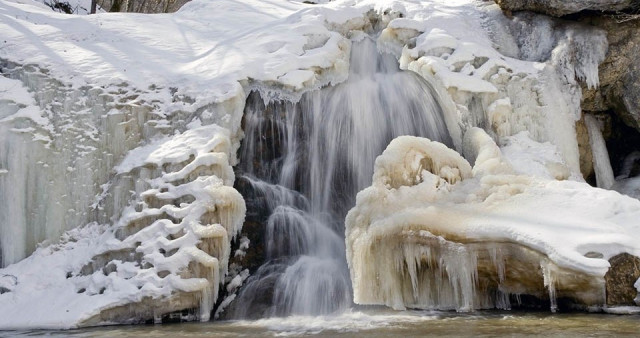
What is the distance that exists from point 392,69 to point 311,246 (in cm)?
360

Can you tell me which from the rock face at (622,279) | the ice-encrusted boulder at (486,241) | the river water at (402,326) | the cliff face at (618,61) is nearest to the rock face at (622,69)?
the cliff face at (618,61)

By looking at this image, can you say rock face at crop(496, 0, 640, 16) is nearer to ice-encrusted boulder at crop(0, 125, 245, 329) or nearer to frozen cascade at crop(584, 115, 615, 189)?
frozen cascade at crop(584, 115, 615, 189)

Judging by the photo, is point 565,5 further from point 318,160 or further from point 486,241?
point 486,241

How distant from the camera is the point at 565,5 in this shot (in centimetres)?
880

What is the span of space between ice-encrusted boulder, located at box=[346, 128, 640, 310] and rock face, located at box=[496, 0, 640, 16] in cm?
394

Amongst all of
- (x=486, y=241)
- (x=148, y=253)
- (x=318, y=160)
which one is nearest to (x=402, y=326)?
(x=486, y=241)

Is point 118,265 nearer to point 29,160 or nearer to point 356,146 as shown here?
point 29,160

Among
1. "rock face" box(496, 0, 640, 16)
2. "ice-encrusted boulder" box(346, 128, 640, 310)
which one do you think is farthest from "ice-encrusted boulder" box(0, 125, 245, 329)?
"rock face" box(496, 0, 640, 16)

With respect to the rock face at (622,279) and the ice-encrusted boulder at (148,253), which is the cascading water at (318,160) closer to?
the ice-encrusted boulder at (148,253)

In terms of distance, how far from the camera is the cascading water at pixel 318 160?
256 inches

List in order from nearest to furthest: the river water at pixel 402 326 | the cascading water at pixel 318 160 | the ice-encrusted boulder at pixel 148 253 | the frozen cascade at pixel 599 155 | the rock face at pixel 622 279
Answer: the river water at pixel 402 326 < the rock face at pixel 622 279 < the ice-encrusted boulder at pixel 148 253 < the cascading water at pixel 318 160 < the frozen cascade at pixel 599 155

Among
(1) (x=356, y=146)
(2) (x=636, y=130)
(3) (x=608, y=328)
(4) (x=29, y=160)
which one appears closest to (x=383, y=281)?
(3) (x=608, y=328)

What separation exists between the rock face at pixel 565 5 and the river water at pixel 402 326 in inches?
213

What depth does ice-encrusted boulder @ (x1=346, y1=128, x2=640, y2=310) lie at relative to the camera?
16.3 feet
